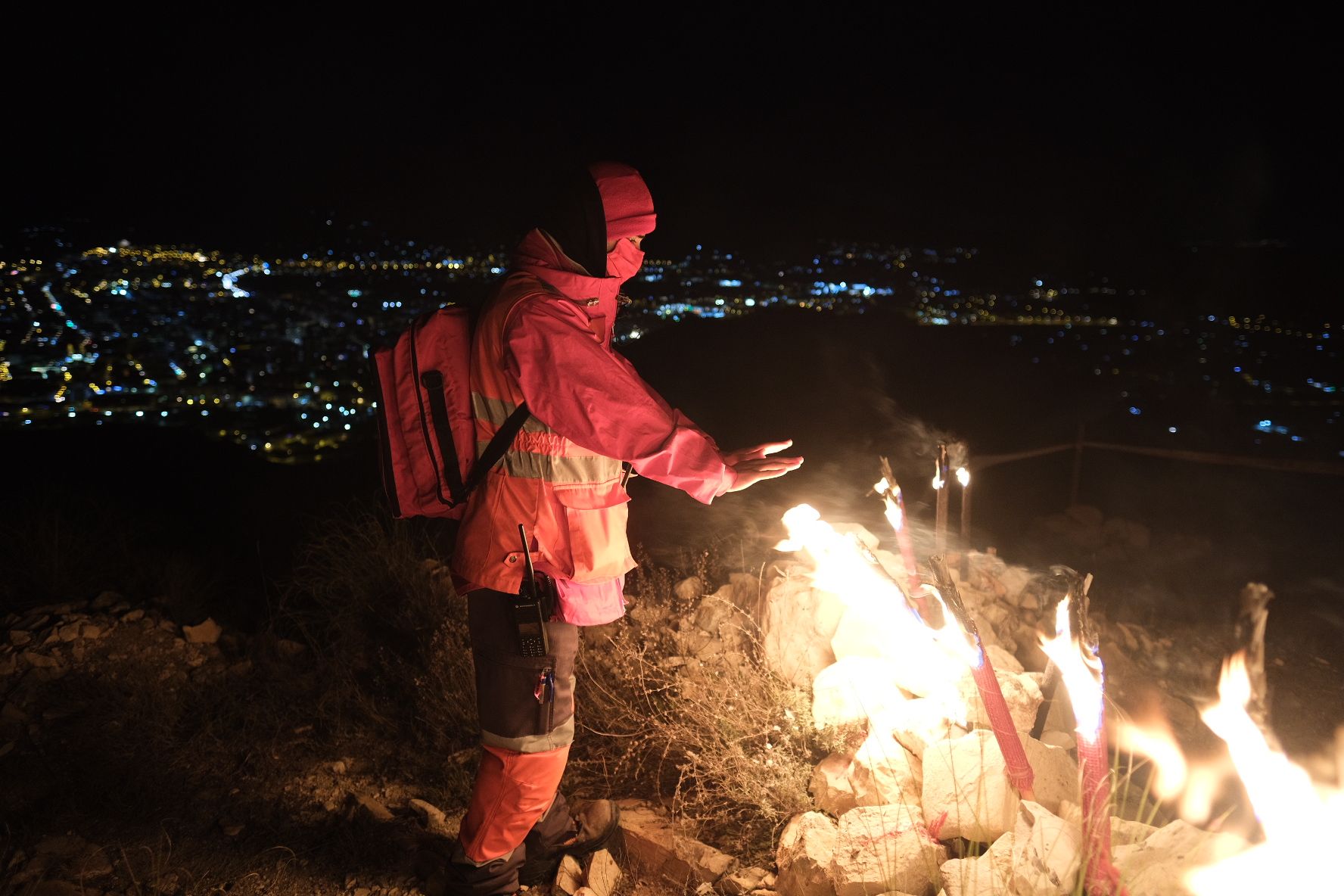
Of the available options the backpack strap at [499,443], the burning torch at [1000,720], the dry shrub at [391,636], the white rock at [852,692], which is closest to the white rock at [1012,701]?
the white rock at [852,692]

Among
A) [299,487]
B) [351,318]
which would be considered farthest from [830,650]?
[351,318]

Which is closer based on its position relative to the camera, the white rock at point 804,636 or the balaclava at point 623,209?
the balaclava at point 623,209

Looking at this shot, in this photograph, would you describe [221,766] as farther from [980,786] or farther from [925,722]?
[980,786]

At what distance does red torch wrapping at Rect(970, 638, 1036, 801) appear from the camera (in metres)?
2.31

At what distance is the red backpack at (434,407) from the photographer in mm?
2189

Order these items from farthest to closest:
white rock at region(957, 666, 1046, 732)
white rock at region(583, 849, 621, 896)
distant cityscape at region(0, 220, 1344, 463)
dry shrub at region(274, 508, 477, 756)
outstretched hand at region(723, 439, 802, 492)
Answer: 1. distant cityscape at region(0, 220, 1344, 463)
2. dry shrub at region(274, 508, 477, 756)
3. white rock at region(957, 666, 1046, 732)
4. white rock at region(583, 849, 621, 896)
5. outstretched hand at region(723, 439, 802, 492)

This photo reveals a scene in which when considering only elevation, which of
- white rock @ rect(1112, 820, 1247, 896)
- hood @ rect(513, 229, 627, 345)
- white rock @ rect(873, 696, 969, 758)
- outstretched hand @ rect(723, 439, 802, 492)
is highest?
hood @ rect(513, 229, 627, 345)

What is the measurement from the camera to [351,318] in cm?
3359

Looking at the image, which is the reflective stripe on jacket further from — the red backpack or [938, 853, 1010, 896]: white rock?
[938, 853, 1010, 896]: white rock

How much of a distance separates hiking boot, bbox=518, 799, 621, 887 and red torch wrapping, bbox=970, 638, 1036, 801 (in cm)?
138

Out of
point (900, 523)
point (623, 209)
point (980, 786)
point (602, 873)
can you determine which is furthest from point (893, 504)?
point (602, 873)

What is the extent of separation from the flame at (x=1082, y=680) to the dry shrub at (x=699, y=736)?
1147 millimetres

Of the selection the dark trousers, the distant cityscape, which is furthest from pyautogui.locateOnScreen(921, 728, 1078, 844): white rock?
the distant cityscape

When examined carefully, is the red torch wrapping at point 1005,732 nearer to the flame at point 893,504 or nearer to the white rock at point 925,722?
the white rock at point 925,722
